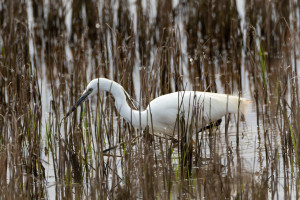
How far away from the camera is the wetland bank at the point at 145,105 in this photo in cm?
346

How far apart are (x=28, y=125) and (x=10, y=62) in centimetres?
183

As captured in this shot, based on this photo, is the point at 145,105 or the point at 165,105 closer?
the point at 165,105

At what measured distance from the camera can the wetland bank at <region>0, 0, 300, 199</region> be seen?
3.46 metres

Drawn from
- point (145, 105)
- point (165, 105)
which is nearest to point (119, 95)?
point (165, 105)

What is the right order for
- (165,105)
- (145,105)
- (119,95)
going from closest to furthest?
1. (119,95)
2. (165,105)
3. (145,105)

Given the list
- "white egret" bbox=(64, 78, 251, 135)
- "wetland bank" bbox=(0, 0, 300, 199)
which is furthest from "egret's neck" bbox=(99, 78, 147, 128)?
"wetland bank" bbox=(0, 0, 300, 199)

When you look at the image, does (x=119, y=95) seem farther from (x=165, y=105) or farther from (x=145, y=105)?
(x=145, y=105)

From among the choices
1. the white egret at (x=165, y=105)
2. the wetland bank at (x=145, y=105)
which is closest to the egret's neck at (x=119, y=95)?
the white egret at (x=165, y=105)

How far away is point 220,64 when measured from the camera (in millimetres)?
7855

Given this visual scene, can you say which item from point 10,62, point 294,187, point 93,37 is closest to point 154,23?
point 93,37

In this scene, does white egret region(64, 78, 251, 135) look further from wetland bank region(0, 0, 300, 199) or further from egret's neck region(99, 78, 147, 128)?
wetland bank region(0, 0, 300, 199)

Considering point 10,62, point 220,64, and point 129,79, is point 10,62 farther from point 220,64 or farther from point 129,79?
point 220,64

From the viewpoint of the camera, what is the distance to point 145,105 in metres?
5.35

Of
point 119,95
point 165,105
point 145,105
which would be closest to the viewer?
point 119,95
